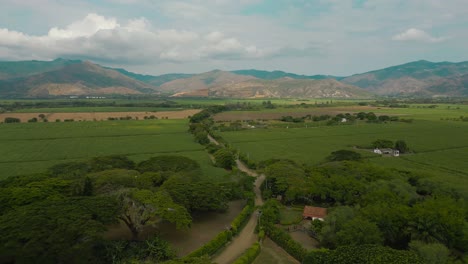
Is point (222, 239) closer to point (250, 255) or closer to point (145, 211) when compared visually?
point (250, 255)

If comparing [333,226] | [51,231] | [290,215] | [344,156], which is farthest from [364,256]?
[344,156]

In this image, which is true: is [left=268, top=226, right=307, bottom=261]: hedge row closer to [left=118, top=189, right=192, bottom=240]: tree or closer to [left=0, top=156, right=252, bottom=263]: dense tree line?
[left=0, top=156, right=252, bottom=263]: dense tree line

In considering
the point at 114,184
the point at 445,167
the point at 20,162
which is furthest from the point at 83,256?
the point at 445,167

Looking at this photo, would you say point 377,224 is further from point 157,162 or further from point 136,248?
point 157,162

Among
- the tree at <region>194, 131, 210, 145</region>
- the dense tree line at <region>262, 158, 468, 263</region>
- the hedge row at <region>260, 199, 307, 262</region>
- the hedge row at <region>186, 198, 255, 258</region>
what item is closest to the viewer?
the dense tree line at <region>262, 158, 468, 263</region>

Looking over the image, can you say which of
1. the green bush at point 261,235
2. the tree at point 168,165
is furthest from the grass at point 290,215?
the tree at point 168,165

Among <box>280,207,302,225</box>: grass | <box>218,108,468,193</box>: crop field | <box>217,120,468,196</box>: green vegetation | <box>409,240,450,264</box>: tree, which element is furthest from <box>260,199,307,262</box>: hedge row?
<box>218,108,468,193</box>: crop field
